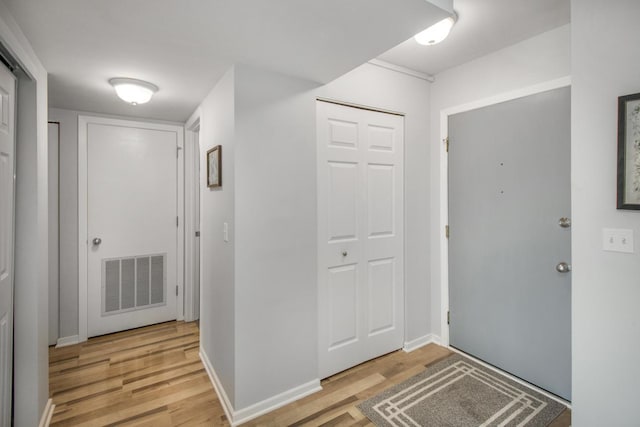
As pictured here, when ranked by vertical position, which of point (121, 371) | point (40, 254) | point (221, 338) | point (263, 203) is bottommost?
point (121, 371)

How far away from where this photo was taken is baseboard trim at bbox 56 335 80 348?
2.89 metres

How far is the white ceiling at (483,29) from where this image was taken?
1809mm

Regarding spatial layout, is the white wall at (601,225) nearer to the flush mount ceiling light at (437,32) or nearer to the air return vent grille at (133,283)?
the flush mount ceiling light at (437,32)

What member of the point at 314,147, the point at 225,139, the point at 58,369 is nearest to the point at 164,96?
the point at 225,139

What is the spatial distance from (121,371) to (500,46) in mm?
3725

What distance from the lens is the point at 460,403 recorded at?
2.04m

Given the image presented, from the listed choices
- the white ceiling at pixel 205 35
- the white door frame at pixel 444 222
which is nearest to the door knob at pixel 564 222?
the white door frame at pixel 444 222

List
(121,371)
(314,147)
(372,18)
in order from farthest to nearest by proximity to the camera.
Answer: (121,371), (314,147), (372,18)

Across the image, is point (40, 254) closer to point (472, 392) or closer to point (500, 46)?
point (472, 392)

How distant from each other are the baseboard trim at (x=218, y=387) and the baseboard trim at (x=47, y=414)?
925mm

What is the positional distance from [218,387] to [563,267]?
2.40 meters

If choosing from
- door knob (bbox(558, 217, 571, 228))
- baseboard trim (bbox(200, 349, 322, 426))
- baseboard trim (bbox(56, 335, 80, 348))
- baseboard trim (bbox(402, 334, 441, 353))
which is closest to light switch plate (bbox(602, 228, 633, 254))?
door knob (bbox(558, 217, 571, 228))

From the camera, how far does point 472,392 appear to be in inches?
84.5

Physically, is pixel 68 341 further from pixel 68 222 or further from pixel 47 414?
pixel 47 414
